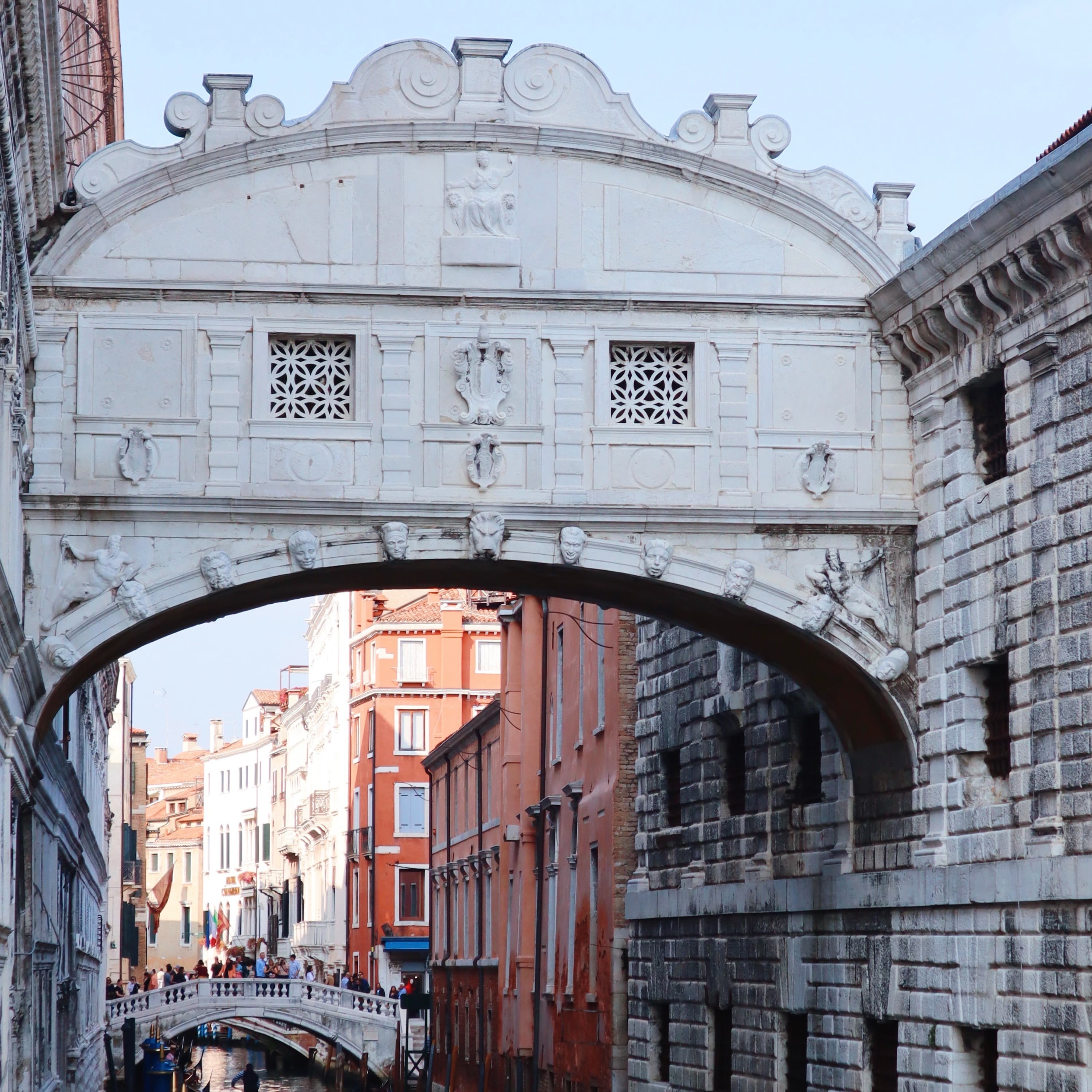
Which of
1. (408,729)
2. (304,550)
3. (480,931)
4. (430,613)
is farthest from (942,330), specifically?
(408,729)

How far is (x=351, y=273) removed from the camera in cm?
1781

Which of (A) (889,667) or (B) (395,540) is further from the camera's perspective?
(A) (889,667)

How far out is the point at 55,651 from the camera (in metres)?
16.8

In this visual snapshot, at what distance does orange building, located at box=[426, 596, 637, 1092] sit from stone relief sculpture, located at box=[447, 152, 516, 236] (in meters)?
10.5

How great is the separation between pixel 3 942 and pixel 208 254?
5913mm

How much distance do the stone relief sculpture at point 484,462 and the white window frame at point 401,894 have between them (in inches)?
1841

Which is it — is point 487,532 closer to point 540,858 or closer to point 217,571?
point 217,571

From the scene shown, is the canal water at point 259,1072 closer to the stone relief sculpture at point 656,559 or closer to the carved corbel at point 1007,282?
the stone relief sculpture at point 656,559

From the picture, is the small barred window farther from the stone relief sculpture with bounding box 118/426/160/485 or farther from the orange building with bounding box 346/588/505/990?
the orange building with bounding box 346/588/505/990

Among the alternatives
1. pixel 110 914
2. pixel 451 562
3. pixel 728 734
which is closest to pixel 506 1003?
pixel 728 734

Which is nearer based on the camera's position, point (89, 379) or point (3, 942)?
point (3, 942)

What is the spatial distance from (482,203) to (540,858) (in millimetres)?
16860

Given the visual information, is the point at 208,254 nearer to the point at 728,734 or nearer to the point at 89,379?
the point at 89,379

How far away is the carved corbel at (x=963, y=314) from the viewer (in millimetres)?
16719
